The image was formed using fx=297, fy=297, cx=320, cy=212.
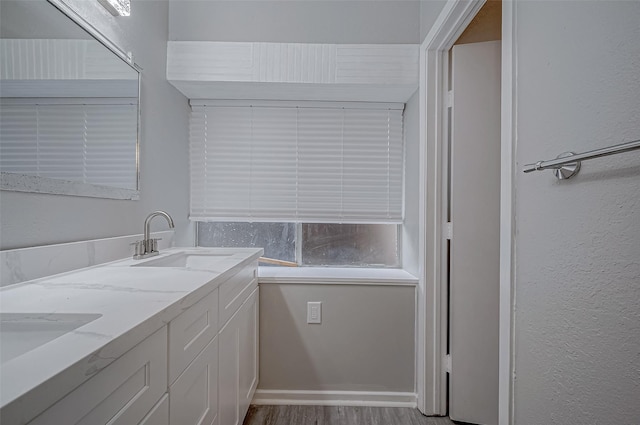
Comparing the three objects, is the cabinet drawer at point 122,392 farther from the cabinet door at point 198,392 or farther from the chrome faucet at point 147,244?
the chrome faucet at point 147,244

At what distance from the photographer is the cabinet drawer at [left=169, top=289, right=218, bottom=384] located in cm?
75

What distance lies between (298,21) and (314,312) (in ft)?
5.81

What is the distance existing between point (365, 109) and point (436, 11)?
2.17 ft

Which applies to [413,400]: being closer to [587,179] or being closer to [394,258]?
[394,258]

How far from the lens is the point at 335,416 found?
1675mm

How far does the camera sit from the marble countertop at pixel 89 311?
1.26 feet

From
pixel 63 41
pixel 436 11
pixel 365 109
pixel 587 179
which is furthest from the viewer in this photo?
pixel 365 109

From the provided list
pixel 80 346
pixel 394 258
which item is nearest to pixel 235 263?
pixel 80 346

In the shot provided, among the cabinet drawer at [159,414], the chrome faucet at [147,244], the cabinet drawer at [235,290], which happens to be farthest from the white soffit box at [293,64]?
the cabinet drawer at [159,414]

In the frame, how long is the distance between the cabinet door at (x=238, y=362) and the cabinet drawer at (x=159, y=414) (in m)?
0.38

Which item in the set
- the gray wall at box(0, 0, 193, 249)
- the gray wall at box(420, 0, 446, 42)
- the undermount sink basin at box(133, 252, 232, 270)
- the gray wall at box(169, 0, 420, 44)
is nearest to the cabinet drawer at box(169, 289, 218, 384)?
the undermount sink basin at box(133, 252, 232, 270)

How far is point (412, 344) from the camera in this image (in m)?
1.79

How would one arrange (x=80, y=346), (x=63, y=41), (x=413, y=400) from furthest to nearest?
1. (x=413, y=400)
2. (x=63, y=41)
3. (x=80, y=346)

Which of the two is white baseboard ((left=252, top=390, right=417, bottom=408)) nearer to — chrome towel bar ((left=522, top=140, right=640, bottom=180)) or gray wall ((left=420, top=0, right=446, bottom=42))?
chrome towel bar ((left=522, top=140, right=640, bottom=180))
